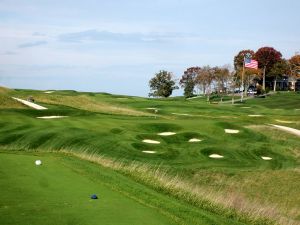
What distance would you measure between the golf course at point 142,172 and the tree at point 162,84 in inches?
2623

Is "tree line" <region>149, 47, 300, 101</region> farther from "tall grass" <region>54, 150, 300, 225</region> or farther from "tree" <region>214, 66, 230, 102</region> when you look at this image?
"tall grass" <region>54, 150, 300, 225</region>

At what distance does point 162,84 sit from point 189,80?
2415cm

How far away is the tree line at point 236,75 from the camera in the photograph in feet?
372

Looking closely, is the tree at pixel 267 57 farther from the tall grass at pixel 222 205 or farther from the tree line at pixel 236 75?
the tall grass at pixel 222 205

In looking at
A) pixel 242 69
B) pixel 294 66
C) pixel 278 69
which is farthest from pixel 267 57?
pixel 242 69

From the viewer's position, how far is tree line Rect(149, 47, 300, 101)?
113375mm

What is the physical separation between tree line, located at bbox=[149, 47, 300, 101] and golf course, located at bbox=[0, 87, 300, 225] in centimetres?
6712

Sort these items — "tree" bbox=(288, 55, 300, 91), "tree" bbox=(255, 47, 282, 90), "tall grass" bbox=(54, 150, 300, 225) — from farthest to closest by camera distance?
"tree" bbox=(255, 47, 282, 90) → "tree" bbox=(288, 55, 300, 91) → "tall grass" bbox=(54, 150, 300, 225)

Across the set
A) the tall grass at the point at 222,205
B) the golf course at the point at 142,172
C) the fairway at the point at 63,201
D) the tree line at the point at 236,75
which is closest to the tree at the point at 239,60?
the tree line at the point at 236,75

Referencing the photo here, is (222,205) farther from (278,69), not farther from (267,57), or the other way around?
(267,57)

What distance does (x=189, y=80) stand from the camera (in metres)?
136

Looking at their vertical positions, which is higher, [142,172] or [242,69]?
[242,69]

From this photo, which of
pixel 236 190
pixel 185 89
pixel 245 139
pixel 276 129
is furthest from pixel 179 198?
pixel 185 89

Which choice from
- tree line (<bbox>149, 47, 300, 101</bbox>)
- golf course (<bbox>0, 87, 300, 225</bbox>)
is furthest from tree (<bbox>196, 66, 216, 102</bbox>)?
golf course (<bbox>0, 87, 300, 225</bbox>)
